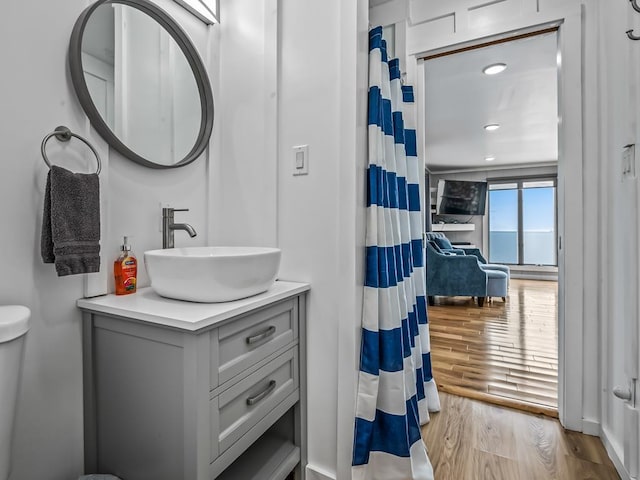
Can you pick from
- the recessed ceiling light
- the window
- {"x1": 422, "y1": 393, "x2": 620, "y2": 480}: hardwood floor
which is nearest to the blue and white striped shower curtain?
{"x1": 422, "y1": 393, "x2": 620, "y2": 480}: hardwood floor

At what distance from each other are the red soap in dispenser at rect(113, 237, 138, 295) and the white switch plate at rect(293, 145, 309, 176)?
667 mm

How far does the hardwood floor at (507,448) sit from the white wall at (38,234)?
Result: 4.49 feet

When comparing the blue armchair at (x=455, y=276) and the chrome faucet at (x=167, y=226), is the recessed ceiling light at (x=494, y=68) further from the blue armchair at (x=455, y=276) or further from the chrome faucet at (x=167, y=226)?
the chrome faucet at (x=167, y=226)

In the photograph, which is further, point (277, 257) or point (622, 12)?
point (622, 12)

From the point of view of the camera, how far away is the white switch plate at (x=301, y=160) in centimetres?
131

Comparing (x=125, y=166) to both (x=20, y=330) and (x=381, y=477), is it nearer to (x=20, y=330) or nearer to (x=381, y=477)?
(x=20, y=330)

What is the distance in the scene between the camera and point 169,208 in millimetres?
1306

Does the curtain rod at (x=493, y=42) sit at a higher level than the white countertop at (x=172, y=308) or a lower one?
higher

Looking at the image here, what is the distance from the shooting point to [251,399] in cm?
101

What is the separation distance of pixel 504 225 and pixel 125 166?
7158 millimetres

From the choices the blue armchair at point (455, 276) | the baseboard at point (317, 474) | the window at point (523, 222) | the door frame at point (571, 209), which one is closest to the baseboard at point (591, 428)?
the door frame at point (571, 209)

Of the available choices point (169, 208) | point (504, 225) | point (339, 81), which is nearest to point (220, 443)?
point (169, 208)

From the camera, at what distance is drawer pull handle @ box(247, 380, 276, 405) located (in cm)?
101

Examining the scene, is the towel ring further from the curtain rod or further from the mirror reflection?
the curtain rod
